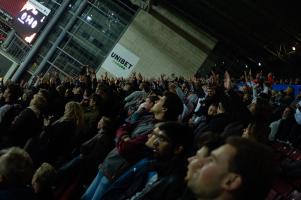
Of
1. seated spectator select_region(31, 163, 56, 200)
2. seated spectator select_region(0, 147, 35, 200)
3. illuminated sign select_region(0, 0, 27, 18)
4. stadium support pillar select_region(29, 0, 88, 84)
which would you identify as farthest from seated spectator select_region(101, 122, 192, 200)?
illuminated sign select_region(0, 0, 27, 18)

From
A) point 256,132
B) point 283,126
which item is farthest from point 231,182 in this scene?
point 283,126

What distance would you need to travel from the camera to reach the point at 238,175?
189cm

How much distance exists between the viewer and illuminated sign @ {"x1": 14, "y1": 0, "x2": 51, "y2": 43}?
1608 centimetres

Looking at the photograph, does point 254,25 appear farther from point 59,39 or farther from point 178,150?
point 178,150

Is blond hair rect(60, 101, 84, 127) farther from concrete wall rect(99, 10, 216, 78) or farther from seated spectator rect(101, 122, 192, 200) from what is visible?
concrete wall rect(99, 10, 216, 78)

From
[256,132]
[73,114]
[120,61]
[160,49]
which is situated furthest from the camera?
[160,49]

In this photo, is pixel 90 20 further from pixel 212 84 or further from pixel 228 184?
pixel 228 184

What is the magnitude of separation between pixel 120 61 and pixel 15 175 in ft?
49.6

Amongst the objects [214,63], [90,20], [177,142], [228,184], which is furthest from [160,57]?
[228,184]

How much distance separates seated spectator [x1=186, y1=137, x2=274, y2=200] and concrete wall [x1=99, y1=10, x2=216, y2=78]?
51.0 feet

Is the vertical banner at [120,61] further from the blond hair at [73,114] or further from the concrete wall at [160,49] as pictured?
the blond hair at [73,114]

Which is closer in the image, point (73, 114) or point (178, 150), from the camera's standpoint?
point (178, 150)

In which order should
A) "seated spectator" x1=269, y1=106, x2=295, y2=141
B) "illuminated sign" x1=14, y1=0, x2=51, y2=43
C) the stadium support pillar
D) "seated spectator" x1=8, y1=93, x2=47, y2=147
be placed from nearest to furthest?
"seated spectator" x1=8, y1=93, x2=47, y2=147
"seated spectator" x1=269, y1=106, x2=295, y2=141
"illuminated sign" x1=14, y1=0, x2=51, y2=43
the stadium support pillar

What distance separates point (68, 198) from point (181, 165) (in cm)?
191
